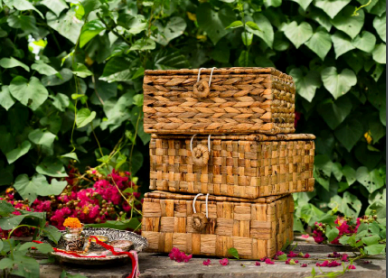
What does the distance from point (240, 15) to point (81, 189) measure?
90 cm

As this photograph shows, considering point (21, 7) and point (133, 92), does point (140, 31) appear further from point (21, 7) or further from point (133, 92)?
point (21, 7)

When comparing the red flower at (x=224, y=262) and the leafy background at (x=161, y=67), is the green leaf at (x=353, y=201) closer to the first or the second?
the leafy background at (x=161, y=67)

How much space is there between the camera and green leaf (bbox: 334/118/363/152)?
1.92 meters

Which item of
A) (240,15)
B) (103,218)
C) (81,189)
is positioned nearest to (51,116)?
(81,189)

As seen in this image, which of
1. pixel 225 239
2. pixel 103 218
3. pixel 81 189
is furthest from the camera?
pixel 81 189

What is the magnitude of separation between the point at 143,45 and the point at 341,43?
0.74 m

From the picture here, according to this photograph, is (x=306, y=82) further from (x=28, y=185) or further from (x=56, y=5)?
(x=28, y=185)

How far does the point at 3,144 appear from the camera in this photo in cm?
180

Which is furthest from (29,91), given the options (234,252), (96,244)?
(234,252)

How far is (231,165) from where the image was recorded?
1351 millimetres

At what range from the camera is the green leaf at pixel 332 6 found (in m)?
1.82

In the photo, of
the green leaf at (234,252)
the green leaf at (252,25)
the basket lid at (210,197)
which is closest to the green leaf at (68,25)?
the green leaf at (252,25)

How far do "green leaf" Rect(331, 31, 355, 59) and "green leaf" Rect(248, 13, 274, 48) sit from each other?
9.4 inches

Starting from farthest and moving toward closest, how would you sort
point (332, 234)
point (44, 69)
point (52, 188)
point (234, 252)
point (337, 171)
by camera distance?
point (337, 171) < point (44, 69) < point (52, 188) < point (332, 234) < point (234, 252)
